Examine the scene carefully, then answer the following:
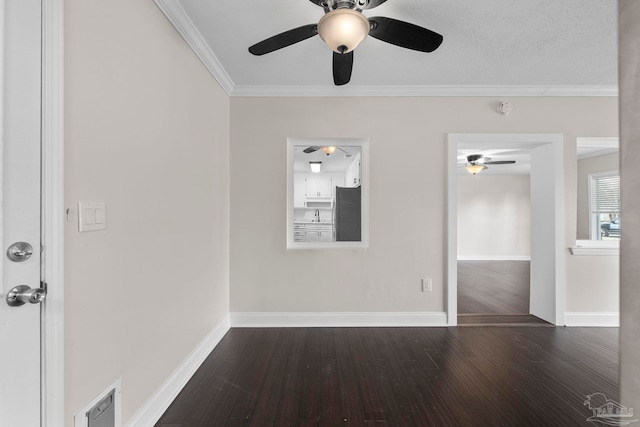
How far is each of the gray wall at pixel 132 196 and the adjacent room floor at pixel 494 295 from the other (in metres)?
2.69

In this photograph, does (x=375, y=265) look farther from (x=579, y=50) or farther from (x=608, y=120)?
(x=608, y=120)

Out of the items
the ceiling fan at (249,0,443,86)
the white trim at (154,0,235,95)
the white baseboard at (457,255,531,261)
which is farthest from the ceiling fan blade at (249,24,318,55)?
the white baseboard at (457,255,531,261)

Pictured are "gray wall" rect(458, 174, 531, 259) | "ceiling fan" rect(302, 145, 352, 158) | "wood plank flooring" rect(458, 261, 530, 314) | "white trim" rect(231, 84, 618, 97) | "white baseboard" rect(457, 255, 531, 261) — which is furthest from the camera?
"gray wall" rect(458, 174, 531, 259)

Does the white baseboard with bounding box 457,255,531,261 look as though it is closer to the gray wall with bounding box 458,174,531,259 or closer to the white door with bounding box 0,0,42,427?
the gray wall with bounding box 458,174,531,259

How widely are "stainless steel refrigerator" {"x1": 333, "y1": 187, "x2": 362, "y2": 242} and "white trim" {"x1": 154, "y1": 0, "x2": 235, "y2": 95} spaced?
5.21 ft

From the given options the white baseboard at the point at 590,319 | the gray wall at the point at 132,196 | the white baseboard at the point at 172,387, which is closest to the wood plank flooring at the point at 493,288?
the white baseboard at the point at 590,319

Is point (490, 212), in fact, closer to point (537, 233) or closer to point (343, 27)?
point (537, 233)

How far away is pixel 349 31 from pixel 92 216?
146cm

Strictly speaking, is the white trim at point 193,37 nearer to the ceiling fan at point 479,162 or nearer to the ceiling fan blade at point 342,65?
the ceiling fan blade at point 342,65

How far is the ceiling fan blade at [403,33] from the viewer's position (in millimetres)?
1497

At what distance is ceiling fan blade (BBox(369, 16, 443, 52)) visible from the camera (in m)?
1.50

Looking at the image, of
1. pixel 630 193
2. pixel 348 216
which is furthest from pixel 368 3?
pixel 348 216

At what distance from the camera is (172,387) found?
1687 mm

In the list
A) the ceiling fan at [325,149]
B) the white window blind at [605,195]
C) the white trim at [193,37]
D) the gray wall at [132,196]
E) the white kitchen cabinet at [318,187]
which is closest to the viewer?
the gray wall at [132,196]
